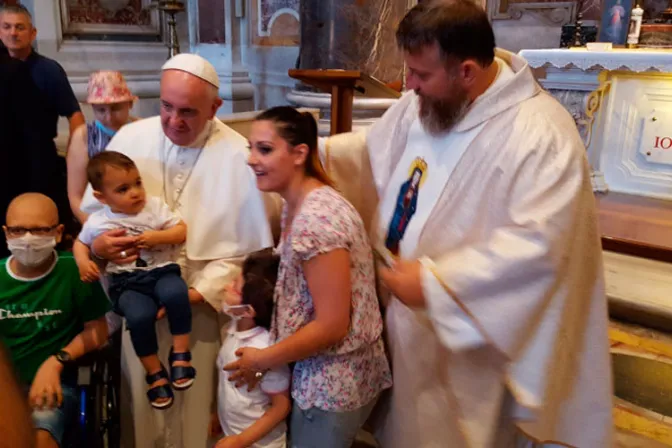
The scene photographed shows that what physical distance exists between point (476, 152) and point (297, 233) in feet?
1.91

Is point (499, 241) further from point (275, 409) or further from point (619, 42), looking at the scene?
point (619, 42)

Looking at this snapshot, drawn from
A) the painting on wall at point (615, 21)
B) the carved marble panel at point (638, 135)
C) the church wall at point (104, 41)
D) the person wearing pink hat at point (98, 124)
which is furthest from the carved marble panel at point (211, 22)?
the person wearing pink hat at point (98, 124)

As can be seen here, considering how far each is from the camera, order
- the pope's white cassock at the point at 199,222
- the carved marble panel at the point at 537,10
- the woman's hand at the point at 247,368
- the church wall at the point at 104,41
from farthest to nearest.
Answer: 1. the church wall at the point at 104,41
2. the carved marble panel at the point at 537,10
3. the pope's white cassock at the point at 199,222
4. the woman's hand at the point at 247,368

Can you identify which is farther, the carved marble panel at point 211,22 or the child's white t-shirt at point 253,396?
the carved marble panel at point 211,22

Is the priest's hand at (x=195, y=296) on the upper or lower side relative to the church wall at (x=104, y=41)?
lower

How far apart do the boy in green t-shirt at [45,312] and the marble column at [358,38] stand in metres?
3.01

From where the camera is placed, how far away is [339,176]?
2.41 metres

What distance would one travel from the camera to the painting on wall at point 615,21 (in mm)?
5590

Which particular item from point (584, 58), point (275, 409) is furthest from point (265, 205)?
point (584, 58)

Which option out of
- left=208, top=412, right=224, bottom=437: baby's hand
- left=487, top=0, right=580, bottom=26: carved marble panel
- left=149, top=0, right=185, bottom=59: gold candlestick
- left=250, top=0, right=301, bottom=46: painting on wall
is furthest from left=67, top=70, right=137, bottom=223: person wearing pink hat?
left=487, top=0, right=580, bottom=26: carved marble panel

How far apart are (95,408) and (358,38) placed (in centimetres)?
369

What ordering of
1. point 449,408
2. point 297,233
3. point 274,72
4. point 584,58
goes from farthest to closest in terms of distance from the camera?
1. point 274,72
2. point 584,58
3. point 449,408
4. point 297,233

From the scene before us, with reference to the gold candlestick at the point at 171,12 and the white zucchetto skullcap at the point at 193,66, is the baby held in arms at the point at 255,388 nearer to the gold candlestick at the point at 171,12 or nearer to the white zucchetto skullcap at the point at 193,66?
the white zucchetto skullcap at the point at 193,66

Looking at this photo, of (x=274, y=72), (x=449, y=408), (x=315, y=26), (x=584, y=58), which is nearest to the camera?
(x=449, y=408)
